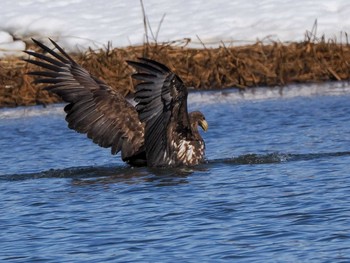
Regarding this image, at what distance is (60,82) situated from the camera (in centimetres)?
1136

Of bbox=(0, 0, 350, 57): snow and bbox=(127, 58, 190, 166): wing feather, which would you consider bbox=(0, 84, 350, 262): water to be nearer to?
bbox=(127, 58, 190, 166): wing feather

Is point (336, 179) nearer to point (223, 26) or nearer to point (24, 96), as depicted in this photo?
point (24, 96)

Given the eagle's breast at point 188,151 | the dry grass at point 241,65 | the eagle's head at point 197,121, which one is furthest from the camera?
the dry grass at point 241,65

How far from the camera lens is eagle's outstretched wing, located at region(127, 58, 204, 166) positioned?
1011 cm

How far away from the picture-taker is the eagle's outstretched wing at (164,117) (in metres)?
10.1

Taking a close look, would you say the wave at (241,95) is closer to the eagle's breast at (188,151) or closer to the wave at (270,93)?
the wave at (270,93)

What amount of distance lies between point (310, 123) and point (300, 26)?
15.8 feet

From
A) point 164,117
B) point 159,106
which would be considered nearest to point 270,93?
point 164,117

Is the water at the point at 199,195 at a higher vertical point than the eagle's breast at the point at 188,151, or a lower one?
lower

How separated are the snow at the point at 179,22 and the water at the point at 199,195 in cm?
343

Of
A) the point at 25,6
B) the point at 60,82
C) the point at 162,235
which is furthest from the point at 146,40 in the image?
the point at 162,235

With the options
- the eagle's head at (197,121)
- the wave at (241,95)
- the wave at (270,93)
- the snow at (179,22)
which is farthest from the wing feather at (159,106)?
the snow at (179,22)

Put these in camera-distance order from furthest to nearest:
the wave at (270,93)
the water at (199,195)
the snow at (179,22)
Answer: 1. the snow at (179,22)
2. the wave at (270,93)
3. the water at (199,195)

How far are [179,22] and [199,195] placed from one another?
980cm
